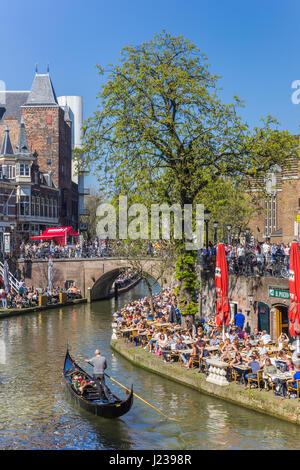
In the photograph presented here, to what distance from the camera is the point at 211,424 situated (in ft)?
62.5

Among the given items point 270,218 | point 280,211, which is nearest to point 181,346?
point 280,211

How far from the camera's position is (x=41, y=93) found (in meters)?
82.4

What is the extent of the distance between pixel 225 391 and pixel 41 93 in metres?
68.4

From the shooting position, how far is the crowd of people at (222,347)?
19.9m

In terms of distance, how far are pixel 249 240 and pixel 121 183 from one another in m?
17.5

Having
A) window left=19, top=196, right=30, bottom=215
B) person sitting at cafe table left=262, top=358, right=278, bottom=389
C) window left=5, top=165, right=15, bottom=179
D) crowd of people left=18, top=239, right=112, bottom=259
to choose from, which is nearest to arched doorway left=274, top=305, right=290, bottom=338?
person sitting at cafe table left=262, top=358, right=278, bottom=389

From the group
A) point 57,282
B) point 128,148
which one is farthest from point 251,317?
point 57,282

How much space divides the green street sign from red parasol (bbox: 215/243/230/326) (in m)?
2.86

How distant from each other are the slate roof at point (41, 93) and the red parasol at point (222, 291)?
61539 millimetres

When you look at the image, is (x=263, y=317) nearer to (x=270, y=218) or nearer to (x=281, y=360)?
(x=281, y=360)

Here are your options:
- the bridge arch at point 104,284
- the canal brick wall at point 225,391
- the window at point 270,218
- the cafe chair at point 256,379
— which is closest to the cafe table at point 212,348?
the canal brick wall at point 225,391

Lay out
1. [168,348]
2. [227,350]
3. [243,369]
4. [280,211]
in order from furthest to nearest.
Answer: [280,211] < [168,348] < [227,350] < [243,369]
